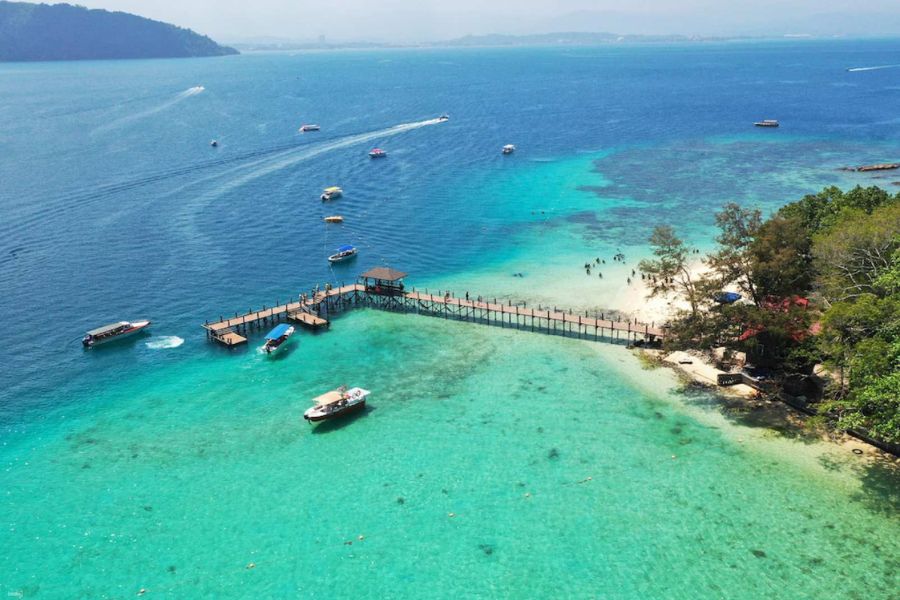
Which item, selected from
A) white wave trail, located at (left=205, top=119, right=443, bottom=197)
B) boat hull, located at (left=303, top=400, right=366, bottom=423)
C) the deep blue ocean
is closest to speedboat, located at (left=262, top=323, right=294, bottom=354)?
the deep blue ocean

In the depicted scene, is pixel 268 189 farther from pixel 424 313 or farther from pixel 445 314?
pixel 445 314

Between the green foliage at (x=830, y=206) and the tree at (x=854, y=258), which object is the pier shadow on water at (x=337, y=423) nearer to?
the tree at (x=854, y=258)

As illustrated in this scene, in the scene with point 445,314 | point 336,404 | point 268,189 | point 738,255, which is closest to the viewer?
point 336,404

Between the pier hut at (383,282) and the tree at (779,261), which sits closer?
the tree at (779,261)

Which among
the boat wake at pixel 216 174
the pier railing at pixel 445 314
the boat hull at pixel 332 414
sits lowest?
the boat hull at pixel 332 414

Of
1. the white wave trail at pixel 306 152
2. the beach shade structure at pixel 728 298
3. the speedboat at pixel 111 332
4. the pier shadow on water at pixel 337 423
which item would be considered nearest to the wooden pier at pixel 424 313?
the beach shade structure at pixel 728 298

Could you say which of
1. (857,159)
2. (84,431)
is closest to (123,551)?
(84,431)

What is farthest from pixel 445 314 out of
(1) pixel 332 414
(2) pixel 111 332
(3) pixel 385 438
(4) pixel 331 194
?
(4) pixel 331 194
